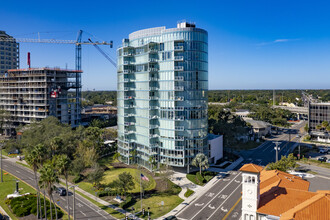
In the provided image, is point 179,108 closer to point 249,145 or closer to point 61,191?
point 61,191

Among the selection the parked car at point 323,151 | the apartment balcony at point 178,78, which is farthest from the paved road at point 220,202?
the apartment balcony at point 178,78

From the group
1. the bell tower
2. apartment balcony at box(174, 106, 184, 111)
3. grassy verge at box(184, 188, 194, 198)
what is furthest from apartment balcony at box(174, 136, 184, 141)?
the bell tower

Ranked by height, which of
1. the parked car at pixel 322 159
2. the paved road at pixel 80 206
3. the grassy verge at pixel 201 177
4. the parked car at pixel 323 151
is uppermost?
the parked car at pixel 323 151

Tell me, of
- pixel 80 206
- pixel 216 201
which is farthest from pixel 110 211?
pixel 216 201

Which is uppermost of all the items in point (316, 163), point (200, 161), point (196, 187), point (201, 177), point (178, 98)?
point (178, 98)

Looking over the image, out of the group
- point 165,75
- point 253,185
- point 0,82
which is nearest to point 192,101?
point 165,75

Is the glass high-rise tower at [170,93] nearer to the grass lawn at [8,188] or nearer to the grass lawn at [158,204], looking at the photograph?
the grass lawn at [158,204]
